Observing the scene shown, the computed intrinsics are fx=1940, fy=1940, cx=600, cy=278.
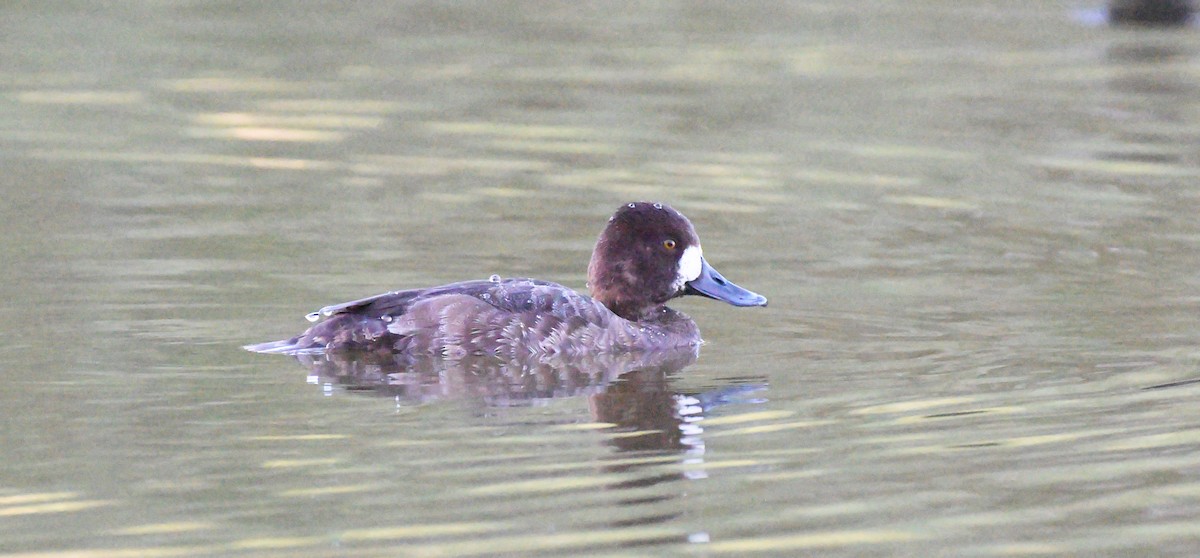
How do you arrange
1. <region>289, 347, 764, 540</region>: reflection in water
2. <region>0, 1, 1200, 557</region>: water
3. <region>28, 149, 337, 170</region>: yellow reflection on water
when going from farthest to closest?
1. <region>28, 149, 337, 170</region>: yellow reflection on water
2. <region>289, 347, 764, 540</region>: reflection in water
3. <region>0, 1, 1200, 557</region>: water

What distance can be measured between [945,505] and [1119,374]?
192 centimetres

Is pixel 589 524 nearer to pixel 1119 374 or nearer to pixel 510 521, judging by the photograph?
pixel 510 521

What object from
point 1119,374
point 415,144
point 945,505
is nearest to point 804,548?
point 945,505

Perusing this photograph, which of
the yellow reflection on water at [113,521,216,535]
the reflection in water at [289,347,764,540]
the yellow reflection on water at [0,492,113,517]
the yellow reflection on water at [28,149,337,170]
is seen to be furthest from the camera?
the yellow reflection on water at [28,149,337,170]

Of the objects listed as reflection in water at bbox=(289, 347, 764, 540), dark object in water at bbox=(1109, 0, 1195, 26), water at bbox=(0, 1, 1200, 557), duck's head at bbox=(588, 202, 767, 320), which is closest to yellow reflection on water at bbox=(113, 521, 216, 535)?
water at bbox=(0, 1, 1200, 557)

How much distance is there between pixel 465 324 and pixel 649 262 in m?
1.01

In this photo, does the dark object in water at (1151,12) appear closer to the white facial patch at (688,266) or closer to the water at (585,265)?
the water at (585,265)

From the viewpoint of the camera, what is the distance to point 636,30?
16125 mm

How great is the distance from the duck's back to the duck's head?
0.48 m

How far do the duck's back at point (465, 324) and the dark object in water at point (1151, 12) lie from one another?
10.8 metres

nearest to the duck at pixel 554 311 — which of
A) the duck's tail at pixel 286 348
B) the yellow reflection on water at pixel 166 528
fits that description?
the duck's tail at pixel 286 348

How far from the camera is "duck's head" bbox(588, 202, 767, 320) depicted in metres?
7.81

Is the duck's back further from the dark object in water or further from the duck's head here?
the dark object in water

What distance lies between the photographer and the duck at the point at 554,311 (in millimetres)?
7105
